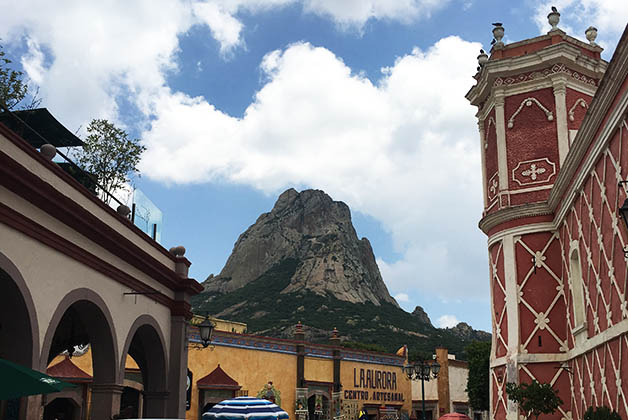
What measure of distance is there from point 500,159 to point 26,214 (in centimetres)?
1547

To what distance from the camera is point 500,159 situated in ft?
68.1

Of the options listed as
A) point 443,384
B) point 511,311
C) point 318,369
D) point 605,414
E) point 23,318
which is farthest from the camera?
point 443,384

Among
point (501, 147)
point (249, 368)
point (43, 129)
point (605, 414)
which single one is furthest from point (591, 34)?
point (249, 368)

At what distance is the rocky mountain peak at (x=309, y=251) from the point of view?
4439 inches

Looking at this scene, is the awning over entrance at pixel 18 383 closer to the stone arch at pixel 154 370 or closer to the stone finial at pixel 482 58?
the stone arch at pixel 154 370

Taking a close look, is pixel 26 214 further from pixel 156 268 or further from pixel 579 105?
pixel 579 105

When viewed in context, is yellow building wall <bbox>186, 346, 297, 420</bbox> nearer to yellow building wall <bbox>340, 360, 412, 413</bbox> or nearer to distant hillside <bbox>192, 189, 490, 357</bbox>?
yellow building wall <bbox>340, 360, 412, 413</bbox>

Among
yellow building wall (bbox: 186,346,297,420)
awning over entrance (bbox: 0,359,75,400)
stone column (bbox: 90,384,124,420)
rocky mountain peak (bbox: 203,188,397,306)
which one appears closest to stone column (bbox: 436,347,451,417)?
yellow building wall (bbox: 186,346,297,420)

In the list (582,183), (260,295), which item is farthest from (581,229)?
(260,295)

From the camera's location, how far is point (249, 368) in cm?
3222

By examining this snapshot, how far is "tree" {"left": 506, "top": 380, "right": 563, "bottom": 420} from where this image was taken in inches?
675

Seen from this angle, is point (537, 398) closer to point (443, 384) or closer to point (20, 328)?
point (20, 328)

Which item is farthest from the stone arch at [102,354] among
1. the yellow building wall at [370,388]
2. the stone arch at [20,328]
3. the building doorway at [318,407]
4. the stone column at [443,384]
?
the stone column at [443,384]

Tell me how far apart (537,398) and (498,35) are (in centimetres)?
1203
